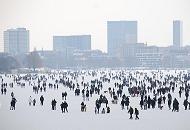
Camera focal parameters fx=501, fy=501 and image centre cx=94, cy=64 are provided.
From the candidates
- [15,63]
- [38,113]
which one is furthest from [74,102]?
[15,63]

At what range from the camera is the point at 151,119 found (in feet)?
72.9

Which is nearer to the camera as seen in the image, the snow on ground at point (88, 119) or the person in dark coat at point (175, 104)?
the snow on ground at point (88, 119)

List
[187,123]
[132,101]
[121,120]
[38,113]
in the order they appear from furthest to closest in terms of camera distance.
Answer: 1. [132,101]
2. [38,113]
3. [121,120]
4. [187,123]

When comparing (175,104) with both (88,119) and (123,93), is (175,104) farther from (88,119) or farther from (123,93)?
(123,93)

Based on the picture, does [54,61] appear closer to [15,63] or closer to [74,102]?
[15,63]

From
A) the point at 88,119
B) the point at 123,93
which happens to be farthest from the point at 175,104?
the point at 123,93

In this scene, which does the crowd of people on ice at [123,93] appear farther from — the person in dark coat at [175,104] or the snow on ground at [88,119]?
the snow on ground at [88,119]

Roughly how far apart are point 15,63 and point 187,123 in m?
115

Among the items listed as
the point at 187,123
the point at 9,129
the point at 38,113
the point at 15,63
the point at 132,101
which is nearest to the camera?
the point at 9,129

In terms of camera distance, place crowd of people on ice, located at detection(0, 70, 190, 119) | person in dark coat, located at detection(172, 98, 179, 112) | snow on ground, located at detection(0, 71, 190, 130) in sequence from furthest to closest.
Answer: crowd of people on ice, located at detection(0, 70, 190, 119)
person in dark coat, located at detection(172, 98, 179, 112)
snow on ground, located at detection(0, 71, 190, 130)

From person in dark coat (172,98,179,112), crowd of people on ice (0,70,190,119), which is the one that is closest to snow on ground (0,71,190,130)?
person in dark coat (172,98,179,112)

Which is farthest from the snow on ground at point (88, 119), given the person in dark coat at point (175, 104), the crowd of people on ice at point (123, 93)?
the crowd of people on ice at point (123, 93)

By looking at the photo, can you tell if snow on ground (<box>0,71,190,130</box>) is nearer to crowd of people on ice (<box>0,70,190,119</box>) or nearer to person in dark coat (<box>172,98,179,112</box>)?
person in dark coat (<box>172,98,179,112</box>)

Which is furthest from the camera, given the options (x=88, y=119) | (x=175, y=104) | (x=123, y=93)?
(x=123, y=93)
